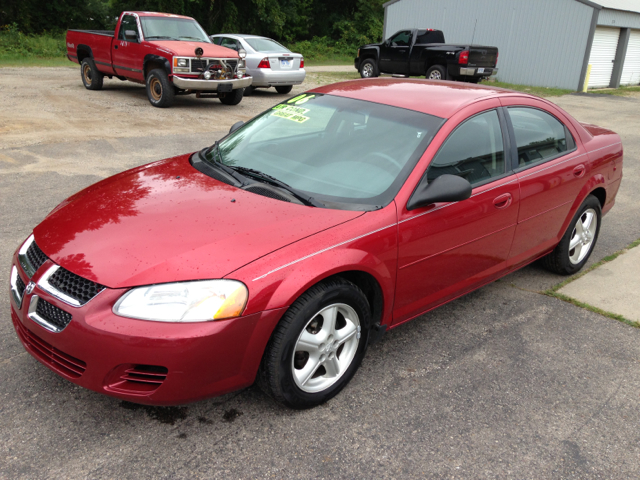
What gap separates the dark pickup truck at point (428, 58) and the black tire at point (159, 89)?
908 cm

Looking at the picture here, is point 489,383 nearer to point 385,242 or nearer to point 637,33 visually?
point 385,242

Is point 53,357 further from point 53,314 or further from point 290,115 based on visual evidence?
point 290,115

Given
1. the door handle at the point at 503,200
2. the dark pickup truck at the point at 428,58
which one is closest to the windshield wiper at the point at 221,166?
the door handle at the point at 503,200

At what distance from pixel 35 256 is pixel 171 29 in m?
10.9

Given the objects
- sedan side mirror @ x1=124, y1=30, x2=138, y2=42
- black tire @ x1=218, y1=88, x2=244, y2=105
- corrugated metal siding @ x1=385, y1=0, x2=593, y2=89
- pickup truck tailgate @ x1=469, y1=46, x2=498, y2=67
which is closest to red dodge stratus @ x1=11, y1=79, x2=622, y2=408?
sedan side mirror @ x1=124, y1=30, x2=138, y2=42

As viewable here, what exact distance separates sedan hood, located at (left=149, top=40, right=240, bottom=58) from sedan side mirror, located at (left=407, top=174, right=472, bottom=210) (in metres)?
9.52

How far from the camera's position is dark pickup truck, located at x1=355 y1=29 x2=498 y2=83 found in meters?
17.8

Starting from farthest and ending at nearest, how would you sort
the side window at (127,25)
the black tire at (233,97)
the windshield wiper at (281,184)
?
the black tire at (233,97), the side window at (127,25), the windshield wiper at (281,184)

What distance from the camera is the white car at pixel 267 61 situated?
1429cm

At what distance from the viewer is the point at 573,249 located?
477 cm

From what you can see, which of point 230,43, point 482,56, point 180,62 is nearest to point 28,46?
point 230,43

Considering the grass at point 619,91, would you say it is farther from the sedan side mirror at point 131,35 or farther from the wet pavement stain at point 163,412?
the wet pavement stain at point 163,412

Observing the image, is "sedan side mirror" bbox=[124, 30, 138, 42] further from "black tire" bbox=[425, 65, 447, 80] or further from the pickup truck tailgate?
the pickup truck tailgate

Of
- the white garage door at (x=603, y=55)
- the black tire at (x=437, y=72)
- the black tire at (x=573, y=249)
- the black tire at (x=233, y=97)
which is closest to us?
the black tire at (x=573, y=249)
